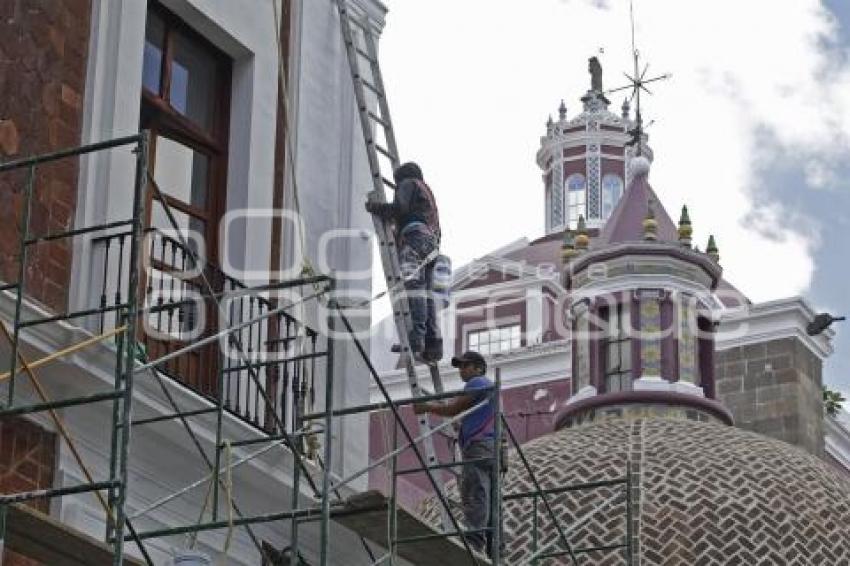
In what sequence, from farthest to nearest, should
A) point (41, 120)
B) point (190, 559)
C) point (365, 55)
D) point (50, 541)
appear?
point (365, 55), point (41, 120), point (190, 559), point (50, 541)

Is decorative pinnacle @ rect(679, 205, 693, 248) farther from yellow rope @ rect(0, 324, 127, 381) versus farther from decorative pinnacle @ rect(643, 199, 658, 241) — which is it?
yellow rope @ rect(0, 324, 127, 381)

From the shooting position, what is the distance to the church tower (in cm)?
5300

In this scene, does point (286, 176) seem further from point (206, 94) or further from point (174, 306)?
point (174, 306)

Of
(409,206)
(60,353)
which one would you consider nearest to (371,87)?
(409,206)

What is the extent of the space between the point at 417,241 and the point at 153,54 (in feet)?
6.75

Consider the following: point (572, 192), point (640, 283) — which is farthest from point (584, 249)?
point (572, 192)

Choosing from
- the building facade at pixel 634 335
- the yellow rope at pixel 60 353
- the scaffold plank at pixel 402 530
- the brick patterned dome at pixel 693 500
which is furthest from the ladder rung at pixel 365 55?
the building facade at pixel 634 335

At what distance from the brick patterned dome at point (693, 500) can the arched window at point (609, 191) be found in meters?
20.8

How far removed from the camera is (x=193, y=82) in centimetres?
1521

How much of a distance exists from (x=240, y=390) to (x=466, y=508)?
152cm

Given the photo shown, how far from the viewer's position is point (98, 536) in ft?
42.1

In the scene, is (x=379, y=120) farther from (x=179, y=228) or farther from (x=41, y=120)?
(x=41, y=120)

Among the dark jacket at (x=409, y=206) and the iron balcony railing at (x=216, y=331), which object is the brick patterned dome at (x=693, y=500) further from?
the iron balcony railing at (x=216, y=331)

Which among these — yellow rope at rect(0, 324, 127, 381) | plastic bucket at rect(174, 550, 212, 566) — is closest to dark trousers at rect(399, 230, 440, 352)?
yellow rope at rect(0, 324, 127, 381)
